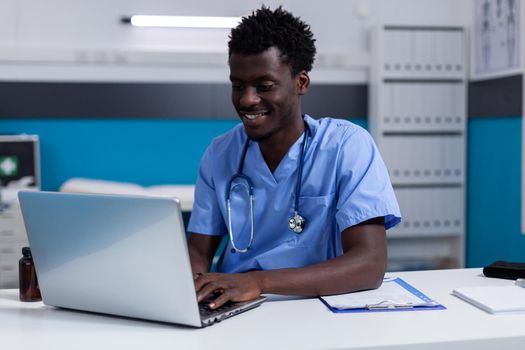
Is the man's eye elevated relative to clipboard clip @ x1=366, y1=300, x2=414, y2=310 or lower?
elevated

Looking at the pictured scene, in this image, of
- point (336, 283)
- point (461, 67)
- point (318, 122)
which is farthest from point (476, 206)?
point (336, 283)

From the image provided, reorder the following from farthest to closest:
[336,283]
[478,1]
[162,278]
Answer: [478,1] → [336,283] → [162,278]

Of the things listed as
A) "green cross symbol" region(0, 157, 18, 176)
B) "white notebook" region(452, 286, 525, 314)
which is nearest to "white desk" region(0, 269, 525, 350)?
"white notebook" region(452, 286, 525, 314)

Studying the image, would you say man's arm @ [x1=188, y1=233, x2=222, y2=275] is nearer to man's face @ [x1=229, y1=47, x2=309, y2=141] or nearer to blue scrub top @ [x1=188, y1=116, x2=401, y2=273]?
blue scrub top @ [x1=188, y1=116, x2=401, y2=273]

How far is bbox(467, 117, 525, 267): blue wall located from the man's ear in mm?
1911

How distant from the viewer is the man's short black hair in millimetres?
1521

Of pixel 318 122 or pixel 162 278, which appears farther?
pixel 318 122

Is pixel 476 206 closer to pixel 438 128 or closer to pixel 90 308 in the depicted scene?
pixel 438 128

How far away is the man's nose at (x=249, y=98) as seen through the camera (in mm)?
1512

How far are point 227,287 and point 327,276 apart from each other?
210 millimetres

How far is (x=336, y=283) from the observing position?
1.34 metres

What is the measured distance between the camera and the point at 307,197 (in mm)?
1550

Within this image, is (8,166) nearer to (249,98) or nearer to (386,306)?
(249,98)

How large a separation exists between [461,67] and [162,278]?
2950 millimetres
